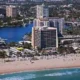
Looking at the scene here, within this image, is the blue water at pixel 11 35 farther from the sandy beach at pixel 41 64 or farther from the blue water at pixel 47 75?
the blue water at pixel 47 75

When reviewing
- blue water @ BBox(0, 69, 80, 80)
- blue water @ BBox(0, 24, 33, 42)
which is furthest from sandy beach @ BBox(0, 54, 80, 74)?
blue water @ BBox(0, 24, 33, 42)

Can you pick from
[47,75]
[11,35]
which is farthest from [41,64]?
[11,35]

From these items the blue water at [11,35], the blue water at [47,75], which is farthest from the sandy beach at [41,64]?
the blue water at [11,35]

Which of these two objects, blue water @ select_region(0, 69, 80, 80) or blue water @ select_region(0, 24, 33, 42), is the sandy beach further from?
blue water @ select_region(0, 24, 33, 42)

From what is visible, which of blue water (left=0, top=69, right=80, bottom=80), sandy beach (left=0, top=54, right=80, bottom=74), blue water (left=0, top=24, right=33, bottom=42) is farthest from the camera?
blue water (left=0, top=24, right=33, bottom=42)

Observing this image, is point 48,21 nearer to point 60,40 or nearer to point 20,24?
point 60,40
